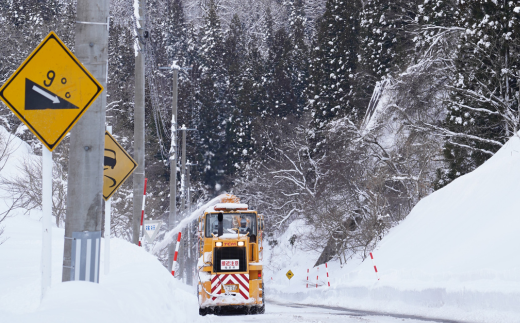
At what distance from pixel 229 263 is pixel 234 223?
1637mm

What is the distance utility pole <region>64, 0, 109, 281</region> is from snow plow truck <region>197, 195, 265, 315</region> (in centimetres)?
706

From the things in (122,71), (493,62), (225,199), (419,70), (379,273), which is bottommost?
(379,273)

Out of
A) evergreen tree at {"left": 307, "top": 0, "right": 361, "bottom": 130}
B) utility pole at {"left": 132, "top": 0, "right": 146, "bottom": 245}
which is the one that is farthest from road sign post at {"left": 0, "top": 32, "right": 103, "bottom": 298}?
evergreen tree at {"left": 307, "top": 0, "right": 361, "bottom": 130}

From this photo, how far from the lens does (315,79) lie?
165 feet

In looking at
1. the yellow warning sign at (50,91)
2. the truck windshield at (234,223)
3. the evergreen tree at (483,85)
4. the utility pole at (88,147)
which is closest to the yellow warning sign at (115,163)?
the utility pole at (88,147)

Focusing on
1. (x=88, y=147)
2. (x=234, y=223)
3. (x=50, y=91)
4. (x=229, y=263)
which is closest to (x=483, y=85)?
(x=234, y=223)

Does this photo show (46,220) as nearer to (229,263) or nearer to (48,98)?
(48,98)

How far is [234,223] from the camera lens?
15031mm

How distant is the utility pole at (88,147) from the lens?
647cm

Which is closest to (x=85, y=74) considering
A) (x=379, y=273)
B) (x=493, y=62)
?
(x=379, y=273)

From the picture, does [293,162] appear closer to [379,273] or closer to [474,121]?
[474,121]

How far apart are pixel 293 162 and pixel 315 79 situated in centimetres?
1309

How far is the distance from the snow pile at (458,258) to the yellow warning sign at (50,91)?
24.5 ft

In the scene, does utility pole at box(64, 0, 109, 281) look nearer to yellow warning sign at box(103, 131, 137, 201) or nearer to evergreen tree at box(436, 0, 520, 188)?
yellow warning sign at box(103, 131, 137, 201)
